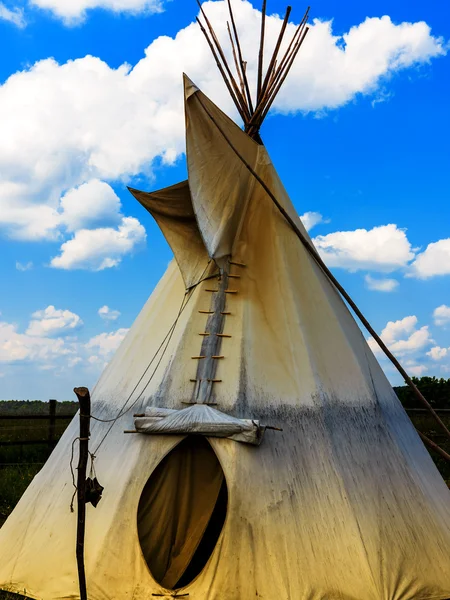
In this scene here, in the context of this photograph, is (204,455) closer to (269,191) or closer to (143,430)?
(143,430)

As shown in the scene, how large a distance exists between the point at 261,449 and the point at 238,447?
220mm

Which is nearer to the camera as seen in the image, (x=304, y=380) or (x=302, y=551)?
(x=302, y=551)

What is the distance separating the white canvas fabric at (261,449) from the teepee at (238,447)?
0.04 feet

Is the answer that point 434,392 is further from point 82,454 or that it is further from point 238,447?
point 82,454

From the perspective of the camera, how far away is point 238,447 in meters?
5.09

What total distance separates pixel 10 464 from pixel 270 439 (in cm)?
760

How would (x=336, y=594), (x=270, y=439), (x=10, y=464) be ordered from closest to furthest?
1. (x=336, y=594)
2. (x=270, y=439)
3. (x=10, y=464)

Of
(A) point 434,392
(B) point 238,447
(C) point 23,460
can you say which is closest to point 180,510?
(B) point 238,447

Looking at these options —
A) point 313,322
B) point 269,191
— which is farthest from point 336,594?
point 269,191

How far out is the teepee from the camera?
16.0ft

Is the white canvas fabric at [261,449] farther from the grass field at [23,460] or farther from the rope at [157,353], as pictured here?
the grass field at [23,460]

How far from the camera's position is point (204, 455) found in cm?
555

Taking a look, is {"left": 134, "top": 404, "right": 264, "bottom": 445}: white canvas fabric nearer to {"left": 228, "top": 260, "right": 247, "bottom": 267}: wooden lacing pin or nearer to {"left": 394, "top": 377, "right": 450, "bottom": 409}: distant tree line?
{"left": 228, "top": 260, "right": 247, "bottom": 267}: wooden lacing pin

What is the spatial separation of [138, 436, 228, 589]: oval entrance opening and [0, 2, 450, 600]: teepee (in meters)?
0.01
